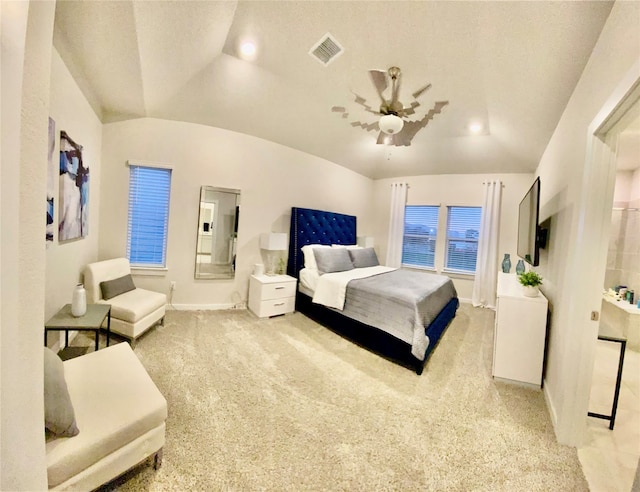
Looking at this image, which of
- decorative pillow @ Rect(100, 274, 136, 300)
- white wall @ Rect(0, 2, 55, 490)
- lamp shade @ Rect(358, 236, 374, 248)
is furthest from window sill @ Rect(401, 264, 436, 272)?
white wall @ Rect(0, 2, 55, 490)

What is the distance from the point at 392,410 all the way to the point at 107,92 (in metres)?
4.06

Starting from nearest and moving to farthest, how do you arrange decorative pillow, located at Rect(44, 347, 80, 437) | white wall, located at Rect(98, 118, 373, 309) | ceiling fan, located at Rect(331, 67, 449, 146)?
1. decorative pillow, located at Rect(44, 347, 80, 437)
2. ceiling fan, located at Rect(331, 67, 449, 146)
3. white wall, located at Rect(98, 118, 373, 309)

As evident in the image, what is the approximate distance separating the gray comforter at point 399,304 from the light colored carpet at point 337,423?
0.33m

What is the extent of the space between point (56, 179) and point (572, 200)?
158 inches

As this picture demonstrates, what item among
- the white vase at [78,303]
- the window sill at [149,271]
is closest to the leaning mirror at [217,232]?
the window sill at [149,271]

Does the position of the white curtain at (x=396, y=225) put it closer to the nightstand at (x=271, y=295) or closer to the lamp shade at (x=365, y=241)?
the lamp shade at (x=365, y=241)

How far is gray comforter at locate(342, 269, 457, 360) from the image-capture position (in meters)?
2.55

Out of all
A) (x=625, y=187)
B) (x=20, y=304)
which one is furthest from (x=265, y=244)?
(x=625, y=187)

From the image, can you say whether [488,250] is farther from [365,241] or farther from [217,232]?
[217,232]

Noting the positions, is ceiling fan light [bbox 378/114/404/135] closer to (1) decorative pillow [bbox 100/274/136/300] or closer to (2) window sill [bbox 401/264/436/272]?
(1) decorative pillow [bbox 100/274/136/300]

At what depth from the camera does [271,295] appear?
12.4ft

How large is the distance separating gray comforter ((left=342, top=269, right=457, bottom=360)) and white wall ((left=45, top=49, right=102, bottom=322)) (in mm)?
2742

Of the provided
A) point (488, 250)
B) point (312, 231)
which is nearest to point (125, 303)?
point (312, 231)

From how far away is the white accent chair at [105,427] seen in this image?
3.55 feet
